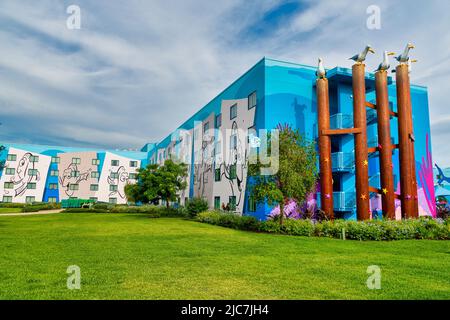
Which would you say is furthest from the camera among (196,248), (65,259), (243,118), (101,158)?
(101,158)

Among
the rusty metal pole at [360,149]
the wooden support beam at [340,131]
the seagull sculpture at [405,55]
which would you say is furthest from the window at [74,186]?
the seagull sculpture at [405,55]

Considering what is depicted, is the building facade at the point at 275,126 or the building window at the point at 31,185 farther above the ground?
the building facade at the point at 275,126

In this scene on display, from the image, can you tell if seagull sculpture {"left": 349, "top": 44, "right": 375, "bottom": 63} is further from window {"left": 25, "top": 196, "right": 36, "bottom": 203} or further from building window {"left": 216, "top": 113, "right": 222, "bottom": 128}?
window {"left": 25, "top": 196, "right": 36, "bottom": 203}

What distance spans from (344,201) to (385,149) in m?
4.28

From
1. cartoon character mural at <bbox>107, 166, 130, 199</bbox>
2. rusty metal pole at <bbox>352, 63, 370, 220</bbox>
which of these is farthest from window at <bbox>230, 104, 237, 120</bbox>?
cartoon character mural at <bbox>107, 166, 130, 199</bbox>

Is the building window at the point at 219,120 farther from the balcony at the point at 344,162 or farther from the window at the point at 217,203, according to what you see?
the balcony at the point at 344,162

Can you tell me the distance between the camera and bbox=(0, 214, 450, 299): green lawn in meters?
6.76

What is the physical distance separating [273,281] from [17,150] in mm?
58349

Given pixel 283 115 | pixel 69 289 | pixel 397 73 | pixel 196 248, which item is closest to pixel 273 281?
pixel 69 289

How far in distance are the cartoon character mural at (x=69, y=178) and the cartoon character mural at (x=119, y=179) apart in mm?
4587

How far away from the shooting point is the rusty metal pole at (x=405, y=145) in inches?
810

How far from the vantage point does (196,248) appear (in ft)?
41.1
